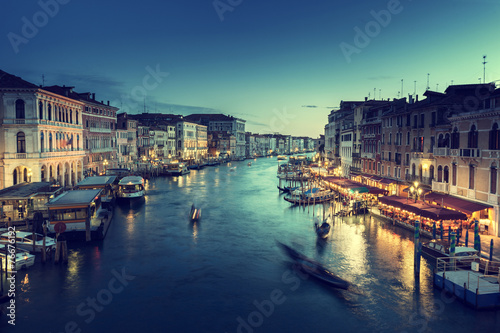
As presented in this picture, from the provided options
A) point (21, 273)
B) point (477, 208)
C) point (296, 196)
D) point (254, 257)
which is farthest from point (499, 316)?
point (296, 196)

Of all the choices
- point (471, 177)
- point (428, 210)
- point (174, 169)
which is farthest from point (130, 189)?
point (174, 169)

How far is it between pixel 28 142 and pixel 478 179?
120 feet

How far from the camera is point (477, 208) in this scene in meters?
21.8

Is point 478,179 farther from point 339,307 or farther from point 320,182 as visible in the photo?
point 320,182

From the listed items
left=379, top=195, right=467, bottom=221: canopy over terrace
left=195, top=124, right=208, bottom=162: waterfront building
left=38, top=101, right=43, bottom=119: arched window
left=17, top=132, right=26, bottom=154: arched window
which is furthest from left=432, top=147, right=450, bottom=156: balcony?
left=195, top=124, right=208, bottom=162: waterfront building

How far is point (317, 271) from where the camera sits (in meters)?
18.4

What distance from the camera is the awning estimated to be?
21.9m

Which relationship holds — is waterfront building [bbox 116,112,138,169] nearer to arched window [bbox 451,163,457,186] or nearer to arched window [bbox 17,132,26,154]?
arched window [bbox 17,132,26,154]

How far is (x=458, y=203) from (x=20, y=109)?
121 feet

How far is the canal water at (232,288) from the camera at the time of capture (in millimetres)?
14008

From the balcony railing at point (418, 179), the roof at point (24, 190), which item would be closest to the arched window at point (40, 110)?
the roof at point (24, 190)

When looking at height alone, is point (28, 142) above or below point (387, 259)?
above

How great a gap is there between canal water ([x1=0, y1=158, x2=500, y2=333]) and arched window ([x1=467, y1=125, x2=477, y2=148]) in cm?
741

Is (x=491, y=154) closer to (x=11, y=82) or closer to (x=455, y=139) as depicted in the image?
(x=455, y=139)
